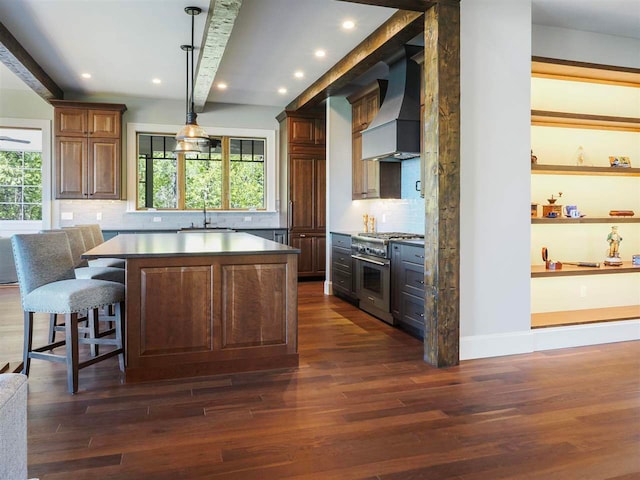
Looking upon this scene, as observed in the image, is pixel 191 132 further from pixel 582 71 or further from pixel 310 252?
pixel 582 71

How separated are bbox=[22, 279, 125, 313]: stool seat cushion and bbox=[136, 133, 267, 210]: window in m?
4.78

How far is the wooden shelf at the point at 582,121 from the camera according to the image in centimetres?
425

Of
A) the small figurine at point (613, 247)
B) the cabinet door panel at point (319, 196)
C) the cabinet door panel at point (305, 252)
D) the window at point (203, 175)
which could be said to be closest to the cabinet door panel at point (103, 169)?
the window at point (203, 175)

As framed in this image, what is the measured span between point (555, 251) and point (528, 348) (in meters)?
1.24

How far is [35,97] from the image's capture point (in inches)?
292

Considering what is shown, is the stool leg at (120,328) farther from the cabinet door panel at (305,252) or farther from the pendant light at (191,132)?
the cabinet door panel at (305,252)

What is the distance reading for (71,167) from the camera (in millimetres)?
7176

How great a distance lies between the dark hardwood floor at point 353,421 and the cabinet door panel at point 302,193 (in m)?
3.99

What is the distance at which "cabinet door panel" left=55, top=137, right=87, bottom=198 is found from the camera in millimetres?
7121

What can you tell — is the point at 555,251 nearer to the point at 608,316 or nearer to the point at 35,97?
the point at 608,316

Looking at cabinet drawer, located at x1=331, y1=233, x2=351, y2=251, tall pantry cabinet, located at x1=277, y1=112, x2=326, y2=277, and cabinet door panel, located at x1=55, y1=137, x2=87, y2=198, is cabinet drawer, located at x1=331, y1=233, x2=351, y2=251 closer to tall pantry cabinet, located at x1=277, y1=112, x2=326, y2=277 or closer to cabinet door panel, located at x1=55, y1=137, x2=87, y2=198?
tall pantry cabinet, located at x1=277, y1=112, x2=326, y2=277

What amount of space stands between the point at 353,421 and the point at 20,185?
25.4 feet

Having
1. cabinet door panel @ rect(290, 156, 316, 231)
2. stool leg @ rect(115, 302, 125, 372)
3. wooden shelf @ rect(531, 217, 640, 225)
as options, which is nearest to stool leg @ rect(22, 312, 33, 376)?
stool leg @ rect(115, 302, 125, 372)

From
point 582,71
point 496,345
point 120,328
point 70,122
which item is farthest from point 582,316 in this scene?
point 70,122
